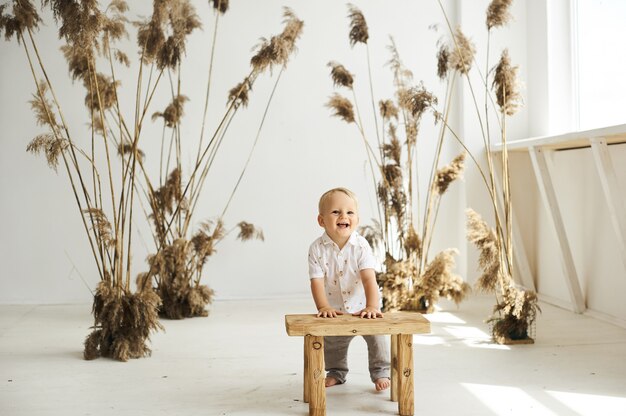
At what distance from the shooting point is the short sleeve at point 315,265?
10.5ft

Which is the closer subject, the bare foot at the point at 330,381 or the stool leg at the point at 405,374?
the stool leg at the point at 405,374

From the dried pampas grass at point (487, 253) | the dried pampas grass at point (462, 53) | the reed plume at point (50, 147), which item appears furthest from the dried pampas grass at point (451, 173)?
the reed plume at point (50, 147)

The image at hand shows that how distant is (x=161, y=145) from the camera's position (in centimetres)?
618

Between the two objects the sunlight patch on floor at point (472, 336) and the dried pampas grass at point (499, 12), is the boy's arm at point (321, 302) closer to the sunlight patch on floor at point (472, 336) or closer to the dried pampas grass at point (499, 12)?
the sunlight patch on floor at point (472, 336)

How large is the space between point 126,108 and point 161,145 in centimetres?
39

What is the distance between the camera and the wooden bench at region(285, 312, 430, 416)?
289cm

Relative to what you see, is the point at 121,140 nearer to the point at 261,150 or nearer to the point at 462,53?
the point at 261,150

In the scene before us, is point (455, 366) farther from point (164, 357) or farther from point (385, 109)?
point (385, 109)

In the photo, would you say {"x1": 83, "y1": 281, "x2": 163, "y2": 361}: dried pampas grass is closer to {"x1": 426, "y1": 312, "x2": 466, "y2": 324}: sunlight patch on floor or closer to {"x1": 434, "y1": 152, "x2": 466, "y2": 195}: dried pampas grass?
{"x1": 426, "y1": 312, "x2": 466, "y2": 324}: sunlight patch on floor

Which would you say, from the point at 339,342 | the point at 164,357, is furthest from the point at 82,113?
the point at 339,342

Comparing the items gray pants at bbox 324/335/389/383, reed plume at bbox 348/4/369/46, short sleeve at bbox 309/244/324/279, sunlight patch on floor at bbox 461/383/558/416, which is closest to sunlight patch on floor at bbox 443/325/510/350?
sunlight patch on floor at bbox 461/383/558/416

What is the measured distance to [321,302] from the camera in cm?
313

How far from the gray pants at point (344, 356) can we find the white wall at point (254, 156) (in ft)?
9.45

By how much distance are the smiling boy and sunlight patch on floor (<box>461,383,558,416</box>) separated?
1.31 feet
